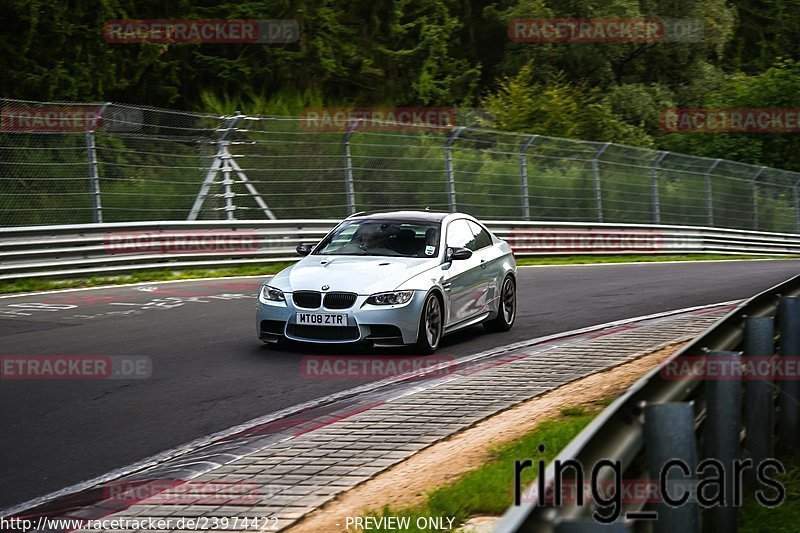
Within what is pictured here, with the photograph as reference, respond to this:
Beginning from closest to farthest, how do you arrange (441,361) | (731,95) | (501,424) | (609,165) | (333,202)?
(501,424), (441,361), (333,202), (609,165), (731,95)

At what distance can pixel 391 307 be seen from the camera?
10945 mm

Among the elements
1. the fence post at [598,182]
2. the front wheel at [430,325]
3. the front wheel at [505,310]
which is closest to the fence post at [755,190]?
the fence post at [598,182]

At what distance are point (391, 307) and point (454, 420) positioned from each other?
8.94 feet

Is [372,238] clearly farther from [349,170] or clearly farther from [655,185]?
[655,185]

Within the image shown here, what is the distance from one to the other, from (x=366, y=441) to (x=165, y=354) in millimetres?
4074

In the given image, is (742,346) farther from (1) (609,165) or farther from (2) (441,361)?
(1) (609,165)

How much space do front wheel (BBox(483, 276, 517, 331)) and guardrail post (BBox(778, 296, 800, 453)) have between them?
6300 millimetres

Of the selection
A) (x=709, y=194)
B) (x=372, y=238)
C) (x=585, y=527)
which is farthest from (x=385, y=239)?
(x=709, y=194)

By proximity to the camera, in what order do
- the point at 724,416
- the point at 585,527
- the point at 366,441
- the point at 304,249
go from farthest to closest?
1. the point at 304,249
2. the point at 366,441
3. the point at 724,416
4. the point at 585,527

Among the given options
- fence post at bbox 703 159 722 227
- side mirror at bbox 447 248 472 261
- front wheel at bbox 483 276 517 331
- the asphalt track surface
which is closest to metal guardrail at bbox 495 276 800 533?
the asphalt track surface

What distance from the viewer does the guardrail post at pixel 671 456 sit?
13.7 feet

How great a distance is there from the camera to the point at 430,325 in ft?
37.4

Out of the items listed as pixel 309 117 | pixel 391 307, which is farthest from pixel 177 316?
pixel 309 117

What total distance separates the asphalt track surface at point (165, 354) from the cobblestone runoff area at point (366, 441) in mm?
727
